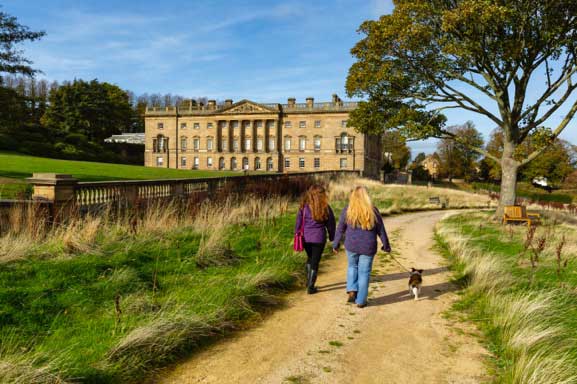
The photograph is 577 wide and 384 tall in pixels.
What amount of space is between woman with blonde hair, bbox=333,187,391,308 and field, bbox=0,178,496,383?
4.39 feet

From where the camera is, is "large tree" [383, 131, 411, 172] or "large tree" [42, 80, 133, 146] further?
"large tree" [383, 131, 411, 172]

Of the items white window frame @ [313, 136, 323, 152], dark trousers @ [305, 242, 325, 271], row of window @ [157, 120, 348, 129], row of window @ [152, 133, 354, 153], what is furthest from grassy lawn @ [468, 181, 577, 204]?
dark trousers @ [305, 242, 325, 271]

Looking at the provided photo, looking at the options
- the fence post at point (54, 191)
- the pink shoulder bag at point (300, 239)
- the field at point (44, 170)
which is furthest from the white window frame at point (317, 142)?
the pink shoulder bag at point (300, 239)

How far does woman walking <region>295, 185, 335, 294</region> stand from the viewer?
21.6 ft

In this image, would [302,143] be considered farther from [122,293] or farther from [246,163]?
[122,293]

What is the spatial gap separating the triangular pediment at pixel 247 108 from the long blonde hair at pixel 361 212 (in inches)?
2735

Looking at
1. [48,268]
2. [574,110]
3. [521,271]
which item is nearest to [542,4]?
[574,110]

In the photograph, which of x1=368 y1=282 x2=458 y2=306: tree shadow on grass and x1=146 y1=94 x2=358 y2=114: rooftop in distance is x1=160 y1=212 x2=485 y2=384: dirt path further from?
x1=146 y1=94 x2=358 y2=114: rooftop in distance

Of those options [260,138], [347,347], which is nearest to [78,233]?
[347,347]

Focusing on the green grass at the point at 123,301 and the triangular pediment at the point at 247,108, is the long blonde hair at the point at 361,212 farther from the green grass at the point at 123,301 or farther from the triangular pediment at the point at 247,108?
the triangular pediment at the point at 247,108

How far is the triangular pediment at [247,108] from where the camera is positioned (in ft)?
244

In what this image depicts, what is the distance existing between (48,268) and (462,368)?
5993 millimetres

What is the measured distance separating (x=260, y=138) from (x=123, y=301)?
2824 inches

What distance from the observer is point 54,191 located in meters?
9.67
